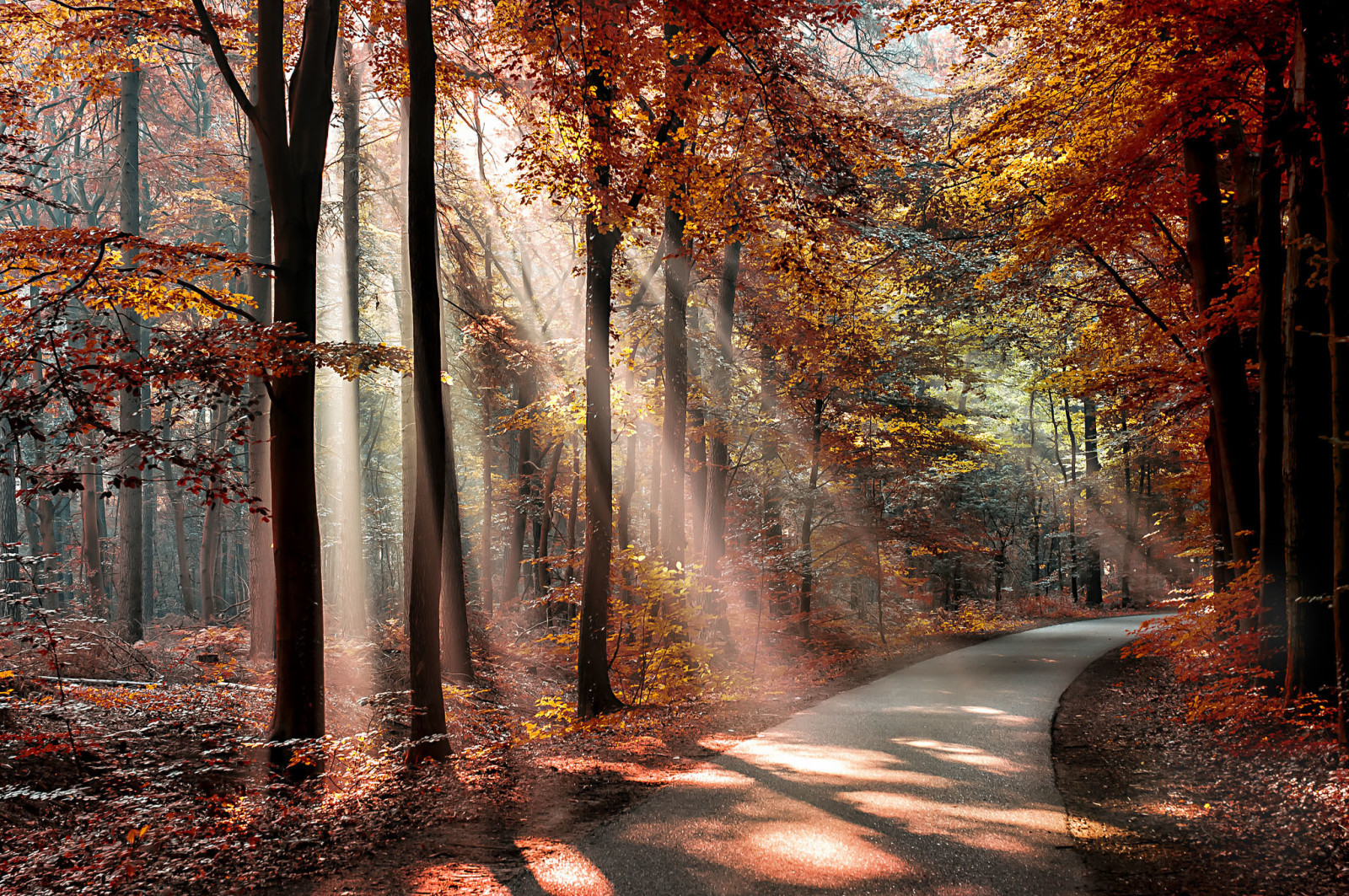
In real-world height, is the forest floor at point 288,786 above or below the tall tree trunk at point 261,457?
below

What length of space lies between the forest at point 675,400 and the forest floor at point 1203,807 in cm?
7

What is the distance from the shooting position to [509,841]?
5.23m

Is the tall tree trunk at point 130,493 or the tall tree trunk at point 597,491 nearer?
the tall tree trunk at point 597,491

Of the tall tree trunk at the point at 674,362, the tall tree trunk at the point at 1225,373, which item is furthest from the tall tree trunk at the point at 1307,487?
the tall tree trunk at the point at 674,362

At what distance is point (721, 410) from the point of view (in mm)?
18328

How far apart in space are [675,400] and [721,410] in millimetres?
4230

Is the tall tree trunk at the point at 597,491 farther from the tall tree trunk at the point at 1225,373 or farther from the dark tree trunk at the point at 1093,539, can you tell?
the dark tree trunk at the point at 1093,539

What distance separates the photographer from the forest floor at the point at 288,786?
190 inches

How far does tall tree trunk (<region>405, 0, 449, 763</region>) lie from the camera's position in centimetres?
797

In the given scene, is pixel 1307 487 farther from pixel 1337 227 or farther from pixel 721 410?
pixel 721 410

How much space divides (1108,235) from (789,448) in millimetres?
9173

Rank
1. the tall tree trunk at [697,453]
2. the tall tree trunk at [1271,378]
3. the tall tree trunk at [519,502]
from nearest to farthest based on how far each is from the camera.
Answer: the tall tree trunk at [1271,378]
the tall tree trunk at [697,453]
the tall tree trunk at [519,502]

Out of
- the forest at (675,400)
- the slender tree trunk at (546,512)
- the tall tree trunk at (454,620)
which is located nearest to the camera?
the forest at (675,400)

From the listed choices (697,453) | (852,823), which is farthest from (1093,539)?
(852,823)
